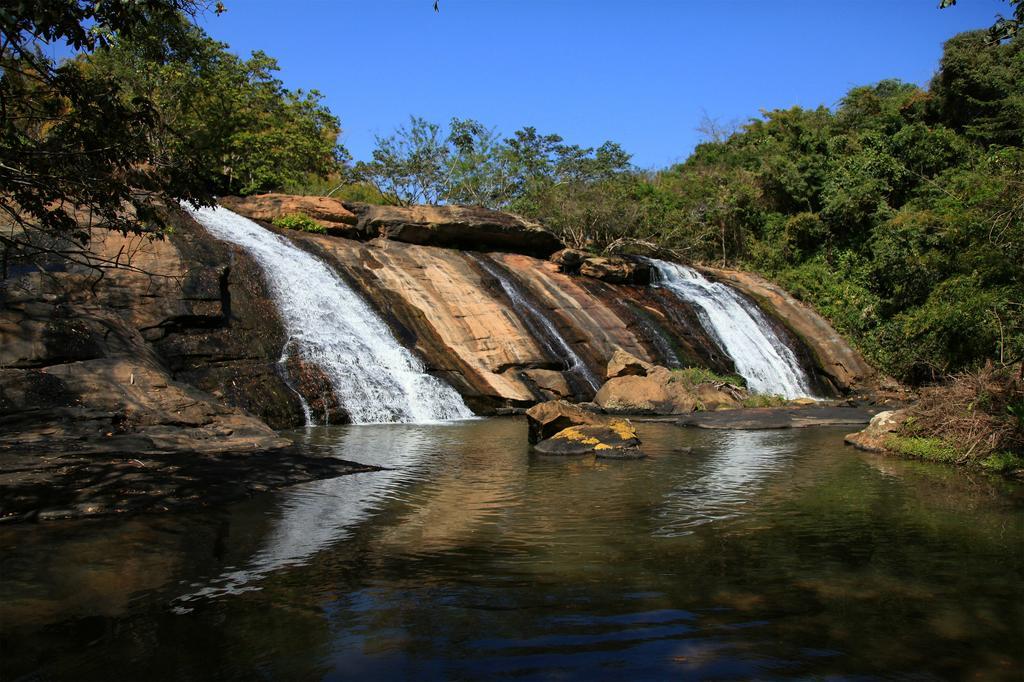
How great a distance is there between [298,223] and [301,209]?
0.83 metres

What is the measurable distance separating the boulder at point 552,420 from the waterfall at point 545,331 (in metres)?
8.50

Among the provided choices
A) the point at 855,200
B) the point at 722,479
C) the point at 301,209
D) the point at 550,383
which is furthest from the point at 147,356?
the point at 855,200

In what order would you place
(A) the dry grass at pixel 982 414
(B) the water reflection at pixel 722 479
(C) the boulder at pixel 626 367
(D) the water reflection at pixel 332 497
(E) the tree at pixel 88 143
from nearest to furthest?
(D) the water reflection at pixel 332 497 < (E) the tree at pixel 88 143 < (B) the water reflection at pixel 722 479 < (A) the dry grass at pixel 982 414 < (C) the boulder at pixel 626 367

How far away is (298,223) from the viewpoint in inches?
1023

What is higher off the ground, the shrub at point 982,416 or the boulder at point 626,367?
the boulder at point 626,367

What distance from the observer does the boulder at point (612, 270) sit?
1176 inches

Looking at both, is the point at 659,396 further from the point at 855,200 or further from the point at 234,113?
the point at 234,113

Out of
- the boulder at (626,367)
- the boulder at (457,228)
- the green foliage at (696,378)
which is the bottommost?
the green foliage at (696,378)

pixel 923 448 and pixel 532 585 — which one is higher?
pixel 923 448

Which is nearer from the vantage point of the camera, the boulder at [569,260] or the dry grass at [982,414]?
the dry grass at [982,414]

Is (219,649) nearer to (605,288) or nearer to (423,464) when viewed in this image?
(423,464)

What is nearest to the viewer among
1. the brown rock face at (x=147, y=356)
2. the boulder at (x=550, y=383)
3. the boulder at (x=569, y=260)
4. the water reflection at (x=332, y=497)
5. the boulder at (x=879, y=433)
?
the water reflection at (x=332, y=497)

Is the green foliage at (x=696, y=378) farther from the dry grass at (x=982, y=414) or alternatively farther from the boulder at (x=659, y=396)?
the dry grass at (x=982, y=414)

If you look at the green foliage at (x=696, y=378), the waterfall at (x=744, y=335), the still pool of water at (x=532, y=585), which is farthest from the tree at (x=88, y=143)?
the waterfall at (x=744, y=335)
